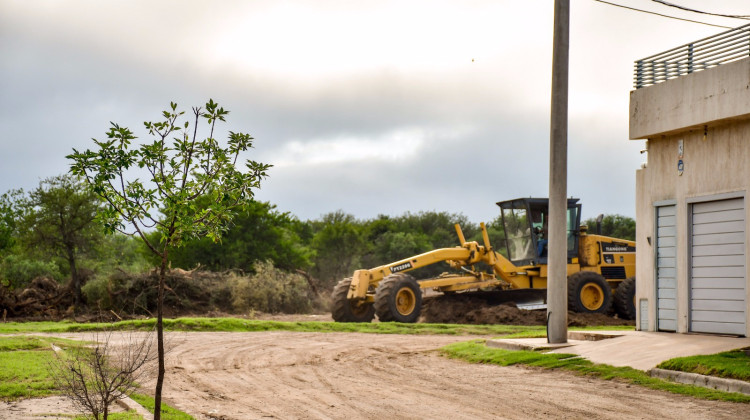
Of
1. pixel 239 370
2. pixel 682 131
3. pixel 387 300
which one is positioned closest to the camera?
pixel 239 370

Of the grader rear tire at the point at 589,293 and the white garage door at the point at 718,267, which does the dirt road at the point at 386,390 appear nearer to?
the white garage door at the point at 718,267

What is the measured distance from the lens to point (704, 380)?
12.1 metres

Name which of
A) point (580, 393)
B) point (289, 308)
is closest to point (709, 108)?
point (580, 393)

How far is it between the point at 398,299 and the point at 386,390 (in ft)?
51.9

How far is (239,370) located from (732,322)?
9459 millimetres

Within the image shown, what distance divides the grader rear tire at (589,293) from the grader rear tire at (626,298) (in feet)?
1.37

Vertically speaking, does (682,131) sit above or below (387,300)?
above

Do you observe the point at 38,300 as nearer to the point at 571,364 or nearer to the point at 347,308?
the point at 347,308

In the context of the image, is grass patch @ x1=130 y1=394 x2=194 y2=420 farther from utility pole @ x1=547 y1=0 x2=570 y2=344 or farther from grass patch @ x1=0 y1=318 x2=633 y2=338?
grass patch @ x1=0 y1=318 x2=633 y2=338

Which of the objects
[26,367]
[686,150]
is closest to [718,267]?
[686,150]

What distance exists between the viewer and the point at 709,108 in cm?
1667

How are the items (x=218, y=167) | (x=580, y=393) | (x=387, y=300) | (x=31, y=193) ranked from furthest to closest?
1. (x=31, y=193)
2. (x=387, y=300)
3. (x=580, y=393)
4. (x=218, y=167)

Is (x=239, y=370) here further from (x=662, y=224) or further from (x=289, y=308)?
(x=289, y=308)

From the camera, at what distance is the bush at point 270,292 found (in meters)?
35.8
